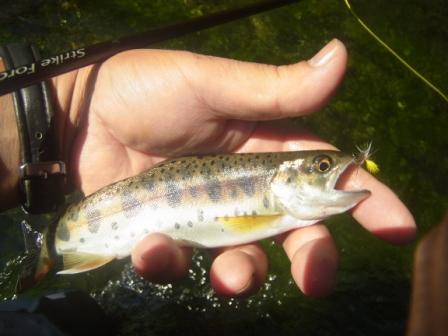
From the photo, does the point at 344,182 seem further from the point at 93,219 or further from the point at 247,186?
the point at 93,219

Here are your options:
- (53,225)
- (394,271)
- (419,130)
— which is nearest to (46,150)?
(53,225)

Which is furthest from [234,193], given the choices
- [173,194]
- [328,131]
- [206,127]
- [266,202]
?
[328,131]

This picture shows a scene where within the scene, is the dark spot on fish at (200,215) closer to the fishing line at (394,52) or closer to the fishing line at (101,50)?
the fishing line at (101,50)

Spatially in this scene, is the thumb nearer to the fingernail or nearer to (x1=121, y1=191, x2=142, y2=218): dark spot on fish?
the fingernail

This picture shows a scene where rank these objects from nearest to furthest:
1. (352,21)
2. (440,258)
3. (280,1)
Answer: (440,258)
(280,1)
(352,21)

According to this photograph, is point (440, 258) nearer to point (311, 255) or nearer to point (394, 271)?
point (311, 255)

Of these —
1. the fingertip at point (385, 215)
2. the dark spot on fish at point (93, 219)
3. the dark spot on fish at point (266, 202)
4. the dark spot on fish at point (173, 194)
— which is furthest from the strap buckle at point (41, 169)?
the fingertip at point (385, 215)

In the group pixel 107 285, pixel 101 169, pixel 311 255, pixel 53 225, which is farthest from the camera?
pixel 107 285
